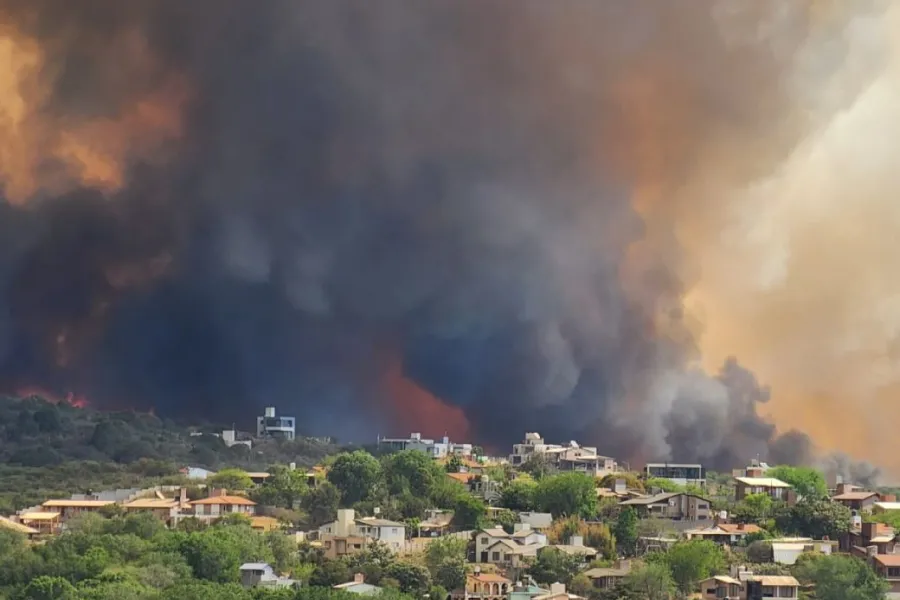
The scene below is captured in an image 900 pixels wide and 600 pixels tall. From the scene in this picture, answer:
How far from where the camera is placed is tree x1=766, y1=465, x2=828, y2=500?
5878 cm

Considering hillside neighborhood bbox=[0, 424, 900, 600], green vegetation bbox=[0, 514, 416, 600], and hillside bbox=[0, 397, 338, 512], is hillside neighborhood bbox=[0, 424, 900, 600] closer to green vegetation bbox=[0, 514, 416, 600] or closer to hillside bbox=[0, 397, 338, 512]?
Answer: green vegetation bbox=[0, 514, 416, 600]

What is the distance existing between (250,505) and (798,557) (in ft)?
47.4

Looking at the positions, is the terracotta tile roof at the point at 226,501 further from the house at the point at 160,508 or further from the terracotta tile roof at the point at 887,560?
the terracotta tile roof at the point at 887,560

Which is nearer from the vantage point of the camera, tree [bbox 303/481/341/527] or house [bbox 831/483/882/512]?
tree [bbox 303/481/341/527]

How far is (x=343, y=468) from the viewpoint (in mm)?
57094

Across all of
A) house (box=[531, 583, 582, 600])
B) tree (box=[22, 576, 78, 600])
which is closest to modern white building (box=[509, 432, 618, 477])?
house (box=[531, 583, 582, 600])

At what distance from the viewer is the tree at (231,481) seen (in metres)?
58.3

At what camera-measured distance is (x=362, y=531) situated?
5153 centimetres

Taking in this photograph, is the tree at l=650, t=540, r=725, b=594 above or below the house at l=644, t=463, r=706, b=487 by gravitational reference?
below

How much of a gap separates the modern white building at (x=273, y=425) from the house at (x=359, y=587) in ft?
79.7

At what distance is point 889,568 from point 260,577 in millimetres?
13967

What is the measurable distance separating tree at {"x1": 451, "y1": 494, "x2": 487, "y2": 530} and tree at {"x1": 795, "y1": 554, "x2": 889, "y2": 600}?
8808mm

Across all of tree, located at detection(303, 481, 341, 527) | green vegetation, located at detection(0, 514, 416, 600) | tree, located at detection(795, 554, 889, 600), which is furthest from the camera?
tree, located at detection(303, 481, 341, 527)

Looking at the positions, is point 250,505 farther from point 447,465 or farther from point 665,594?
point 665,594
